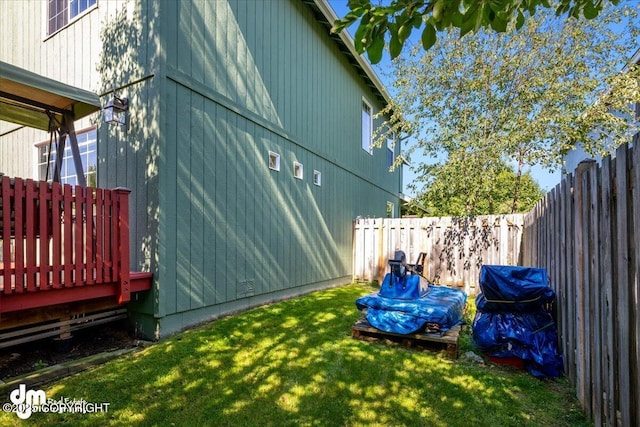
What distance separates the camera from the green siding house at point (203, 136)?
177 inches

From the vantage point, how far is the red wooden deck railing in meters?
3.16

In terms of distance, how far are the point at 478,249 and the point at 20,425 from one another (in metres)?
7.99

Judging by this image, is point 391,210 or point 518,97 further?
point 391,210

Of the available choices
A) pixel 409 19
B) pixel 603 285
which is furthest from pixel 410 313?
pixel 409 19

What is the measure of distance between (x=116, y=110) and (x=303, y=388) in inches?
170

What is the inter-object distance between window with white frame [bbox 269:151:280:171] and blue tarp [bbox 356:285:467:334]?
129 inches

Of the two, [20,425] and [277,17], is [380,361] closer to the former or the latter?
[20,425]

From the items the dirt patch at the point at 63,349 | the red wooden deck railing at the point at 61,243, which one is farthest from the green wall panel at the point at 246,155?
the dirt patch at the point at 63,349

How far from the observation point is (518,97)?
8.27m

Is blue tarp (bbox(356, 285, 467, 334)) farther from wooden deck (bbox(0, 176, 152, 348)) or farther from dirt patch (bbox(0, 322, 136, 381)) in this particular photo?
dirt patch (bbox(0, 322, 136, 381))

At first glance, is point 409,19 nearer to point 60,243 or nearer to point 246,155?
point 60,243

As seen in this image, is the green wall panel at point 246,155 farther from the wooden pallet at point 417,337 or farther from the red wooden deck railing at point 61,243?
the wooden pallet at point 417,337

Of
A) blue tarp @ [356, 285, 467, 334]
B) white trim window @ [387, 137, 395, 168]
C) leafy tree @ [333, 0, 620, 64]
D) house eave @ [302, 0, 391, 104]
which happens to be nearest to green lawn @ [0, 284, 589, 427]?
blue tarp @ [356, 285, 467, 334]

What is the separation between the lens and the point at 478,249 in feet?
25.7
